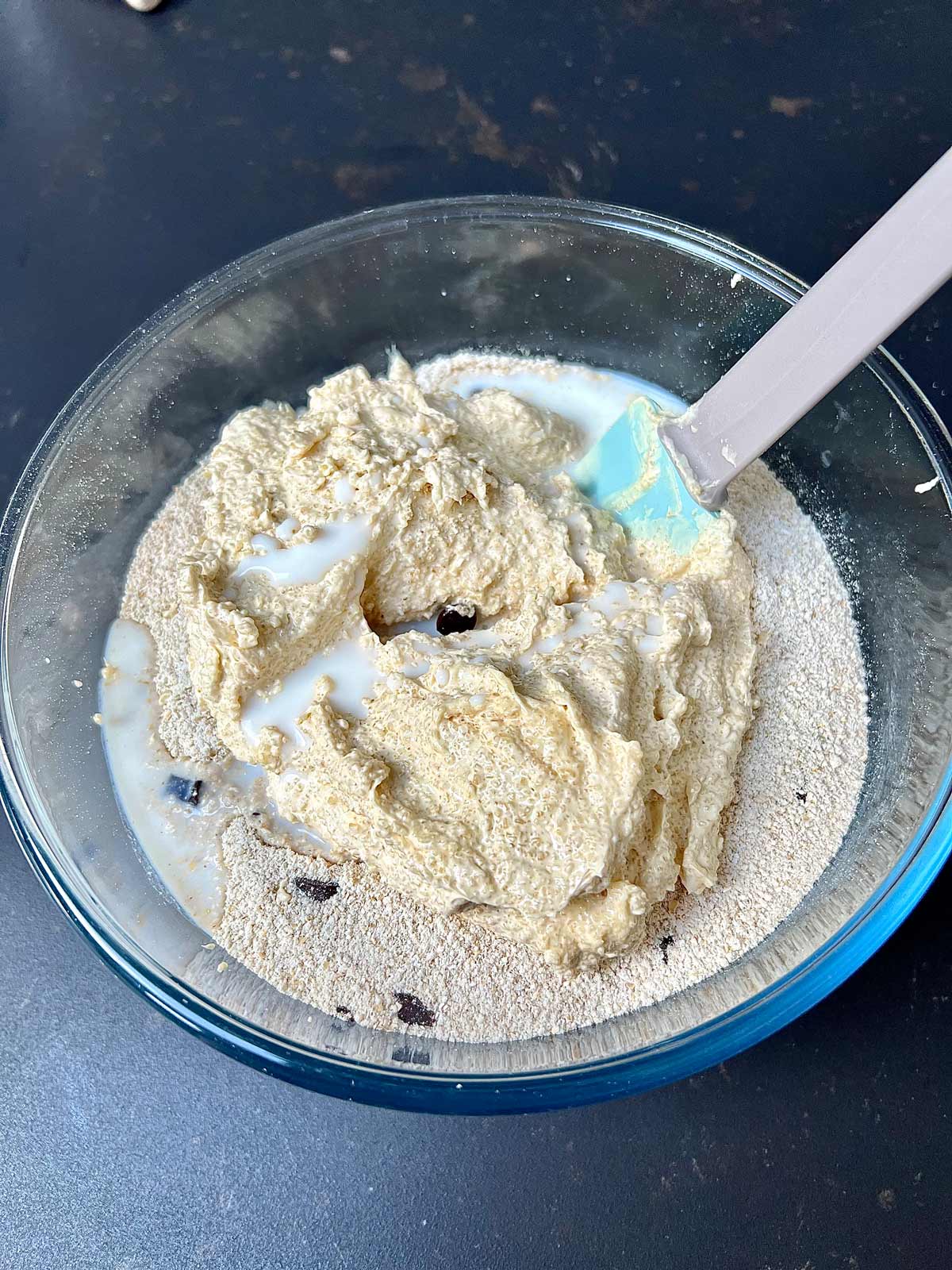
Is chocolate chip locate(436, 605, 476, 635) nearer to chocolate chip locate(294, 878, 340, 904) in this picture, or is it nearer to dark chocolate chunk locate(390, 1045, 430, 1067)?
chocolate chip locate(294, 878, 340, 904)

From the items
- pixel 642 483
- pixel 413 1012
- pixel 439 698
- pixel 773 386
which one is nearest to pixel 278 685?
pixel 439 698

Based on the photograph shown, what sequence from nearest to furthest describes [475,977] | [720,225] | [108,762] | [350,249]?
[475,977], [108,762], [350,249], [720,225]

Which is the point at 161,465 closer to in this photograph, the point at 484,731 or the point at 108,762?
the point at 108,762

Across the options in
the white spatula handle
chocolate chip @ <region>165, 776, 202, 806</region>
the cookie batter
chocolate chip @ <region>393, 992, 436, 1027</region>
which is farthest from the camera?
chocolate chip @ <region>165, 776, 202, 806</region>

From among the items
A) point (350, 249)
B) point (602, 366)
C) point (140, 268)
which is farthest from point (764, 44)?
point (140, 268)

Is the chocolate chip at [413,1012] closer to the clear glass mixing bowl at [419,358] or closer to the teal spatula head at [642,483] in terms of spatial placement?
the clear glass mixing bowl at [419,358]

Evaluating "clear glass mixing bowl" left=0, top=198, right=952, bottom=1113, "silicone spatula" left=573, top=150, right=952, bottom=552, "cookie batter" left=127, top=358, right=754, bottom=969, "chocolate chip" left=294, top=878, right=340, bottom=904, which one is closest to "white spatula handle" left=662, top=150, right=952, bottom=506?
"silicone spatula" left=573, top=150, right=952, bottom=552

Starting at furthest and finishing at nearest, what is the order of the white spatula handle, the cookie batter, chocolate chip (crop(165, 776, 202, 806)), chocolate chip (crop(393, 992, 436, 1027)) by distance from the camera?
1. chocolate chip (crop(165, 776, 202, 806))
2. chocolate chip (crop(393, 992, 436, 1027))
3. the cookie batter
4. the white spatula handle
